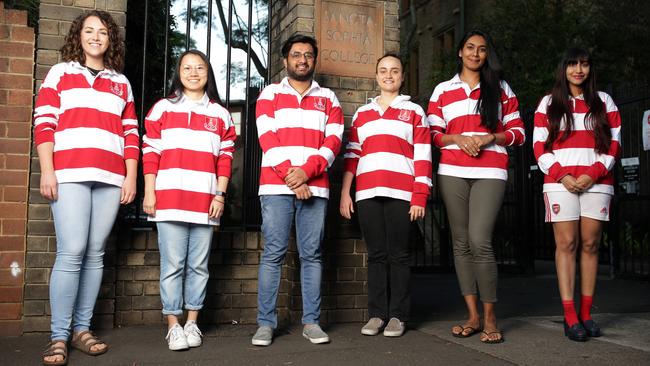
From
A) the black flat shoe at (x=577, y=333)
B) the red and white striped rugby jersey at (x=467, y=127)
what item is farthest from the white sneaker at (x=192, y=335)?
the black flat shoe at (x=577, y=333)

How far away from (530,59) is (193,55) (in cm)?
1197

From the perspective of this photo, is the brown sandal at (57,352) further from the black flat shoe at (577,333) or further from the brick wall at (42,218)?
the black flat shoe at (577,333)

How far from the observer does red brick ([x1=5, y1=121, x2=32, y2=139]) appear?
15.5 feet

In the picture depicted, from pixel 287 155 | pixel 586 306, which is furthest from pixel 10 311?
pixel 586 306

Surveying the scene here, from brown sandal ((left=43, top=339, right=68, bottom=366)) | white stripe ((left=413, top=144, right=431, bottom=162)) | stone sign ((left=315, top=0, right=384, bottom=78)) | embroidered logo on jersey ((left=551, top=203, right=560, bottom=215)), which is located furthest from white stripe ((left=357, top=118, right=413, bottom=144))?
brown sandal ((left=43, top=339, right=68, bottom=366))

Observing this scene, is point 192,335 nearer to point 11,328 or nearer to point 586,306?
point 11,328

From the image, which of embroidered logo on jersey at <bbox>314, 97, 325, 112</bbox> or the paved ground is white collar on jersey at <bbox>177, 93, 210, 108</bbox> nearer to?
embroidered logo on jersey at <bbox>314, 97, 325, 112</bbox>

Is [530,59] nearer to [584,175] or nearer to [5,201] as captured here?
[584,175]

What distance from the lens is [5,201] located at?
4688mm

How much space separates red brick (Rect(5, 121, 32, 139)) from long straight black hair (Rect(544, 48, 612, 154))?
142 inches

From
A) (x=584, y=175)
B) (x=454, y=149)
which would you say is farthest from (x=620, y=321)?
(x=454, y=149)

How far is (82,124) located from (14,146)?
1.06 meters

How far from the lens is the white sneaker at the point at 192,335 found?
4.21 meters

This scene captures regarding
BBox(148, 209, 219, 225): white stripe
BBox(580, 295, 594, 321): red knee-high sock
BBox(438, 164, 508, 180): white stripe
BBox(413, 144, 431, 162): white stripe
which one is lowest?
BBox(580, 295, 594, 321): red knee-high sock
